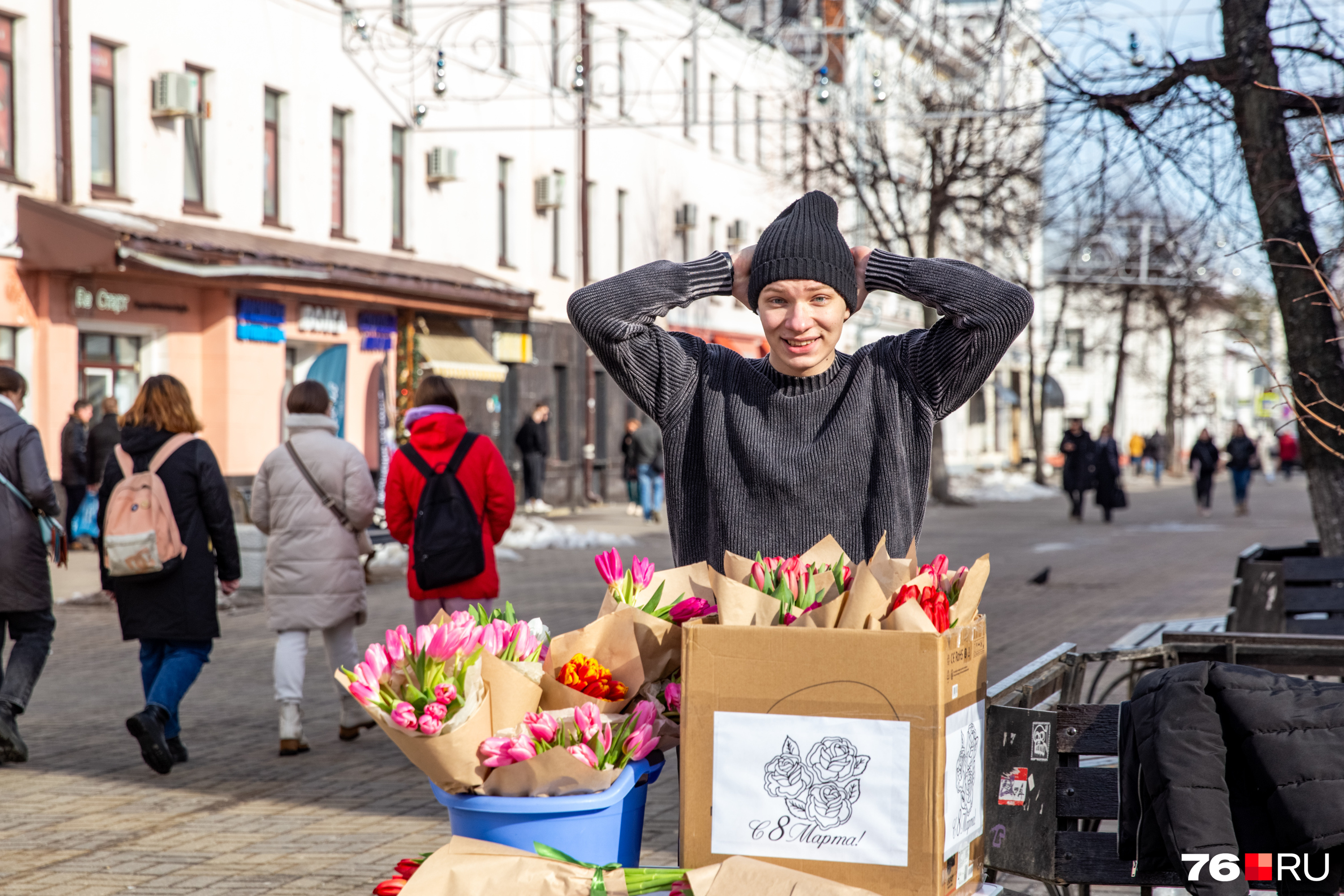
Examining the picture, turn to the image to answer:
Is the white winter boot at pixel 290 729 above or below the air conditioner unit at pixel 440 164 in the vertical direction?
below

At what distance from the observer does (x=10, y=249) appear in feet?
57.5

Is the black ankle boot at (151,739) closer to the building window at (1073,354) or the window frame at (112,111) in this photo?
the window frame at (112,111)

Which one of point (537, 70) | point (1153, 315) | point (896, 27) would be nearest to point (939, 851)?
point (896, 27)

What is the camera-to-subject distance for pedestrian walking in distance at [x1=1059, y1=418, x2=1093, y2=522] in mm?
27219

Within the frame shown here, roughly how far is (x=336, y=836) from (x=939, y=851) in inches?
168

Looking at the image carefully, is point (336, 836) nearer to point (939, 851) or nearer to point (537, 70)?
point (939, 851)

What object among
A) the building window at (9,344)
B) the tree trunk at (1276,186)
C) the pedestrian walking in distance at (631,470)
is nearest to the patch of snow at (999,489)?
the pedestrian walking in distance at (631,470)

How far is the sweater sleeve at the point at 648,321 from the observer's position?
127 inches

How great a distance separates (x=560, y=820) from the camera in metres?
2.46

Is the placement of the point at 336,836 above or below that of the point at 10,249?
below

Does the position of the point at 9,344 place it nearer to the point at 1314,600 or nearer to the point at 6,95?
the point at 6,95

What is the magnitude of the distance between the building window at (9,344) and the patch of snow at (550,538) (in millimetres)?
6369

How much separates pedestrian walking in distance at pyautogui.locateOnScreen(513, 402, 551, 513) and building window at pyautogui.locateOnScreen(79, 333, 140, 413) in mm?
8442

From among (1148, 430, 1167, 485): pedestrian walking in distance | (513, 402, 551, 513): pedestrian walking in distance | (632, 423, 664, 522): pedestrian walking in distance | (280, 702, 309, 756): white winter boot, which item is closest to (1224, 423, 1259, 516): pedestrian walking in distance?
(632, 423, 664, 522): pedestrian walking in distance
